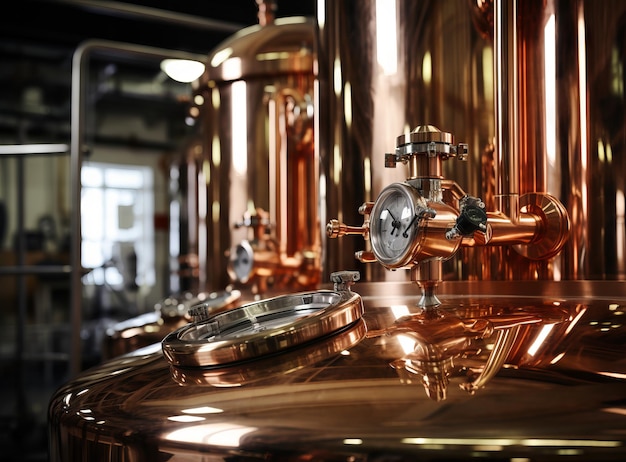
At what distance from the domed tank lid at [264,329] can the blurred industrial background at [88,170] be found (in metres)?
4.76

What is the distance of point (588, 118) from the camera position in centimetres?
151

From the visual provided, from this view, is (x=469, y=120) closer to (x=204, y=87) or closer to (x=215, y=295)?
(x=215, y=295)

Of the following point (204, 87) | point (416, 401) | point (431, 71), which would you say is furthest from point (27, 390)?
point (416, 401)

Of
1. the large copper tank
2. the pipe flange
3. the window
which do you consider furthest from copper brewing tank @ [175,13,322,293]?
the window

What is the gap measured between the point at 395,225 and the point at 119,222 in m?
8.00

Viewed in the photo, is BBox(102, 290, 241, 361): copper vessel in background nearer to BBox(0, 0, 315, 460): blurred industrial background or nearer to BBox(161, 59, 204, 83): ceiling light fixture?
BBox(161, 59, 204, 83): ceiling light fixture

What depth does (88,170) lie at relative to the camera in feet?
28.8

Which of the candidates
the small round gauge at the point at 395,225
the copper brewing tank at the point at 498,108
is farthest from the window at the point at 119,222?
the small round gauge at the point at 395,225

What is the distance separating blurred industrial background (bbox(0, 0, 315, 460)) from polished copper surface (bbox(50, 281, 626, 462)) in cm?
497

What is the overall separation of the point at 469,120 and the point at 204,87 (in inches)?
54.0

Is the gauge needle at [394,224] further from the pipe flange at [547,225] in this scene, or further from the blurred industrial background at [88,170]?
the blurred industrial background at [88,170]

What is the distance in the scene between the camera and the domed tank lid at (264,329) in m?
1.11

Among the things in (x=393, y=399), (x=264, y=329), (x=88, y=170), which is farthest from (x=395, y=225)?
(x=88, y=170)

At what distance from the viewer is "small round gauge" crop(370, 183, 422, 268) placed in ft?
4.07
